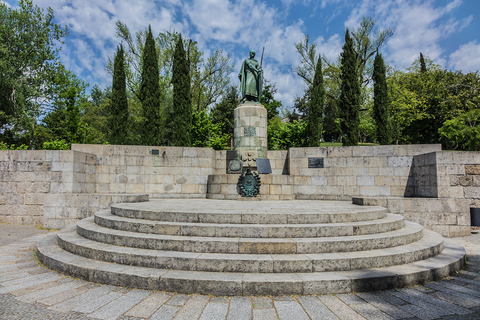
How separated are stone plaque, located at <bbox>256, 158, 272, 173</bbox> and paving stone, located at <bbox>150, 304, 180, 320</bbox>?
871 cm

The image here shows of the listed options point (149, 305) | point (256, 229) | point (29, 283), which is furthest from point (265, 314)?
point (29, 283)

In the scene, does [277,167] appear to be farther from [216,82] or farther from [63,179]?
[216,82]

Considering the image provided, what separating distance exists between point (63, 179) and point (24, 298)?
7.89 m

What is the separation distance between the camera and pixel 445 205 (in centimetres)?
921

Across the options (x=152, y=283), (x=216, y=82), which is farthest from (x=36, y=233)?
(x=216, y=82)

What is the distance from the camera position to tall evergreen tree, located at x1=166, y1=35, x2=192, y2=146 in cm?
2539

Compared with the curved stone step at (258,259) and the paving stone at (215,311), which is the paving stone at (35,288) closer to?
the curved stone step at (258,259)

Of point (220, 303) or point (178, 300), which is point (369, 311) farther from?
point (178, 300)

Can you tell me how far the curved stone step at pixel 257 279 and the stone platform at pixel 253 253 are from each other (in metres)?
0.02

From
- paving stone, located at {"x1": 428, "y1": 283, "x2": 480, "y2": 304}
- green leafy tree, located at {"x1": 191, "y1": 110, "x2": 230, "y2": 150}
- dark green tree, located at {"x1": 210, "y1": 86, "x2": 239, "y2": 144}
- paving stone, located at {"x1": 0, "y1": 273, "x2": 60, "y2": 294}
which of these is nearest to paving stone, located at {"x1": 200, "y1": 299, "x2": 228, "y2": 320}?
paving stone, located at {"x1": 0, "y1": 273, "x2": 60, "y2": 294}

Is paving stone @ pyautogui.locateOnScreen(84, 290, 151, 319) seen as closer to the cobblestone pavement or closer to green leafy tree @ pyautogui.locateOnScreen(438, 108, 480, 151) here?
the cobblestone pavement

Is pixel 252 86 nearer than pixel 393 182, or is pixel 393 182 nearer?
pixel 393 182

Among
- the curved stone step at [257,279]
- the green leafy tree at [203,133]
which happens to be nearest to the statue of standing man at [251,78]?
the curved stone step at [257,279]

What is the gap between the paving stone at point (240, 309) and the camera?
360cm
